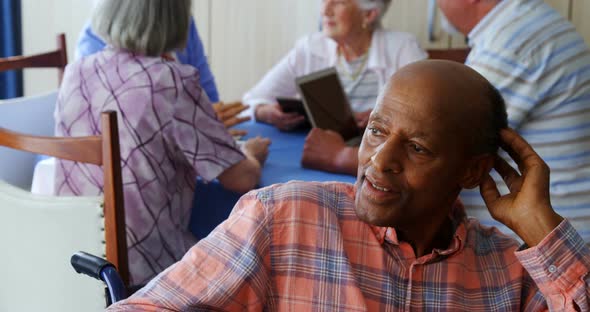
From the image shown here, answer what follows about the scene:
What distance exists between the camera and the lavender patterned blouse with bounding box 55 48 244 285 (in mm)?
2006

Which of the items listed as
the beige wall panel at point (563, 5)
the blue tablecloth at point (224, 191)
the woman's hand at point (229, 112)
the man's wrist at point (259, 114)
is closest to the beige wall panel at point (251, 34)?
the beige wall panel at point (563, 5)

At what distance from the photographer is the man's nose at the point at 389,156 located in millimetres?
1146

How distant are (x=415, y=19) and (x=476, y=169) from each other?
3.04m

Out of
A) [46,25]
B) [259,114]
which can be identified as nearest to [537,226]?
[259,114]

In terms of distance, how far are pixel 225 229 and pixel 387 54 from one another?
2053mm

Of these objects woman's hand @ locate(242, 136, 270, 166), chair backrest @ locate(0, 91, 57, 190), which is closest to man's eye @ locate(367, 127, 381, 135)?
woman's hand @ locate(242, 136, 270, 166)

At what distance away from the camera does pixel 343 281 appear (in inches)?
45.3

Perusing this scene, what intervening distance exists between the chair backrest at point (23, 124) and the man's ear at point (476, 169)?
1.50 m

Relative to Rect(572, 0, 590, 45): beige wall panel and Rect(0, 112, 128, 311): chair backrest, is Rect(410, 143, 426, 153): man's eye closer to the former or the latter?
Rect(0, 112, 128, 311): chair backrest

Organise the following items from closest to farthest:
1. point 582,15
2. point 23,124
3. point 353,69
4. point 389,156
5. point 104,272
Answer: point 389,156
point 104,272
point 23,124
point 353,69
point 582,15

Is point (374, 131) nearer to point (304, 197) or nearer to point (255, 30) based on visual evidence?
point (304, 197)

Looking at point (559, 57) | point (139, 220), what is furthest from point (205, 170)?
point (559, 57)

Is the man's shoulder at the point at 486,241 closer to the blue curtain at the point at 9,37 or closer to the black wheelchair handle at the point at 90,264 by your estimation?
the black wheelchair handle at the point at 90,264

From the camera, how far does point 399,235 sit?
1.22 meters
